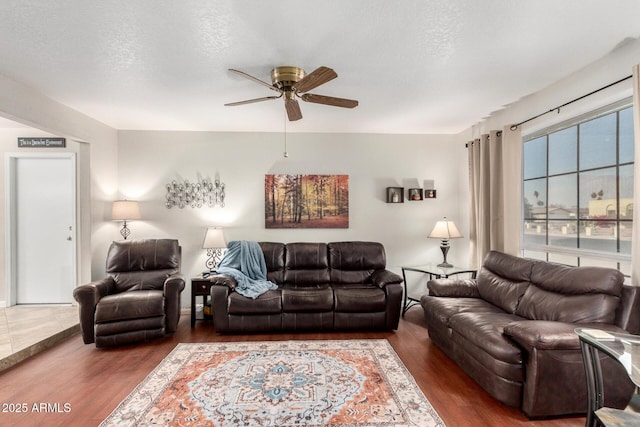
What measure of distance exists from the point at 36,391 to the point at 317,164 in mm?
3844

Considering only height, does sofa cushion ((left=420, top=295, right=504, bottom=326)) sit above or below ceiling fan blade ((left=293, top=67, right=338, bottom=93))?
below

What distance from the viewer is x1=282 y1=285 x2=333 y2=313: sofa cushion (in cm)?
351

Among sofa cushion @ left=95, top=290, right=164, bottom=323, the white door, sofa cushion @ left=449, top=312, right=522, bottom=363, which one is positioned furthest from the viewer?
the white door

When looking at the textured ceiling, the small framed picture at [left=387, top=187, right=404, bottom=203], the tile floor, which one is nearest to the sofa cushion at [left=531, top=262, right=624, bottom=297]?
the textured ceiling

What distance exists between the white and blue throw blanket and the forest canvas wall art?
642mm

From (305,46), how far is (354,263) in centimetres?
283

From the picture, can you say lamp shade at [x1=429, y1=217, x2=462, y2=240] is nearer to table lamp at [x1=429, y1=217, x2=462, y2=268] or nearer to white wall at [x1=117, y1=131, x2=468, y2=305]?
table lamp at [x1=429, y1=217, x2=462, y2=268]

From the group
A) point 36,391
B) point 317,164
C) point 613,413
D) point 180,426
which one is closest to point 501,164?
point 317,164

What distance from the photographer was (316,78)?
214cm

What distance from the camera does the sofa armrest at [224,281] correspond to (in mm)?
3535

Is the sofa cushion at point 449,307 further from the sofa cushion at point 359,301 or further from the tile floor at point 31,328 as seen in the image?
the tile floor at point 31,328

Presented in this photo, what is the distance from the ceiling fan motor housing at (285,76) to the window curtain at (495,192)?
2.56m

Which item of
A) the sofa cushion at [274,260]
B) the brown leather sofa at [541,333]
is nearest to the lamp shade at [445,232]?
the brown leather sofa at [541,333]

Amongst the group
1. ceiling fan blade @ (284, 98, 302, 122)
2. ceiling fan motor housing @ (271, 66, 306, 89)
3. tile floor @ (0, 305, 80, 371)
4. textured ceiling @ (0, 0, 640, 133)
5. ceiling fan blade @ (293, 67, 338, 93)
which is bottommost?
tile floor @ (0, 305, 80, 371)
